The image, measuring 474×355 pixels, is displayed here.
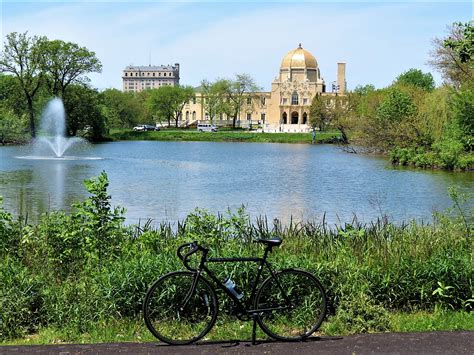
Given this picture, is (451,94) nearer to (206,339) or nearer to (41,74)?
(206,339)

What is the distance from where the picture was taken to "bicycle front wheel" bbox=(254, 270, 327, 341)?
5.93 m

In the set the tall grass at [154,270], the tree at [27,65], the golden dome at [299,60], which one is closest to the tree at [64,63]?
the tree at [27,65]

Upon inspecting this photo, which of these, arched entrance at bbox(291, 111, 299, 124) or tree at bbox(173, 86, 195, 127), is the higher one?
tree at bbox(173, 86, 195, 127)

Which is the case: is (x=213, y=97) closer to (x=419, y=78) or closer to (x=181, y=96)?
(x=181, y=96)

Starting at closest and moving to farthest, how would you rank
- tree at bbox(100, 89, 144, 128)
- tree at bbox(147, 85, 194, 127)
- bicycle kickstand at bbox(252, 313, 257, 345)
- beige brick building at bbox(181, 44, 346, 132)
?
bicycle kickstand at bbox(252, 313, 257, 345), tree at bbox(100, 89, 144, 128), tree at bbox(147, 85, 194, 127), beige brick building at bbox(181, 44, 346, 132)

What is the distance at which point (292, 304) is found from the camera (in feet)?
19.9

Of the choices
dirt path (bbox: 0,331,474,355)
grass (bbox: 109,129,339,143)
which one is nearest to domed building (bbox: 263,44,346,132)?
grass (bbox: 109,129,339,143)

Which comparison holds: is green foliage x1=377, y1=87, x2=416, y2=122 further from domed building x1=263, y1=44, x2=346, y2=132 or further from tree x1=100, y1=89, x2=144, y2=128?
domed building x1=263, y1=44, x2=346, y2=132

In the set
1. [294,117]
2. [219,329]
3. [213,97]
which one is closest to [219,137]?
[213,97]

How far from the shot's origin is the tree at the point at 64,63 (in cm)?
6197

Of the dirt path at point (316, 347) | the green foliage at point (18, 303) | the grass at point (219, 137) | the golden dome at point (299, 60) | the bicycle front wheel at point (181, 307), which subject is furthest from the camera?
the golden dome at point (299, 60)

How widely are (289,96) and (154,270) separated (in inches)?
4996

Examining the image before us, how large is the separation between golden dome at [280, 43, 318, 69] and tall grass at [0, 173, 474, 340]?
132666mm

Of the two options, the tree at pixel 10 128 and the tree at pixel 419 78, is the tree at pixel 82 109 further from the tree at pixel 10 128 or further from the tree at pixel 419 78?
the tree at pixel 419 78
